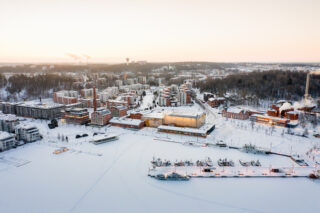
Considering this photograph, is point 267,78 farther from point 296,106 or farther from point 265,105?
point 296,106

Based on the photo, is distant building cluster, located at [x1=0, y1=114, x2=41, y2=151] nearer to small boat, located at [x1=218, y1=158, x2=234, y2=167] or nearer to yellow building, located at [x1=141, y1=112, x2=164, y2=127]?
yellow building, located at [x1=141, y1=112, x2=164, y2=127]

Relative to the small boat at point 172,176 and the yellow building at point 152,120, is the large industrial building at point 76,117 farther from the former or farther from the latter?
the small boat at point 172,176

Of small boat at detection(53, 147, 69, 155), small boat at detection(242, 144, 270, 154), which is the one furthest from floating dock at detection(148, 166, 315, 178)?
small boat at detection(53, 147, 69, 155)

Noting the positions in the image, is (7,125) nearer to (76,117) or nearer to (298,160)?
(76,117)

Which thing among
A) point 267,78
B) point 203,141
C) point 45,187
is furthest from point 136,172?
point 267,78

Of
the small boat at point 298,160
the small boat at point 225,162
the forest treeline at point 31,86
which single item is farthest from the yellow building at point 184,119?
the forest treeline at point 31,86

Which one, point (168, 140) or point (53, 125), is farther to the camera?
point (53, 125)
